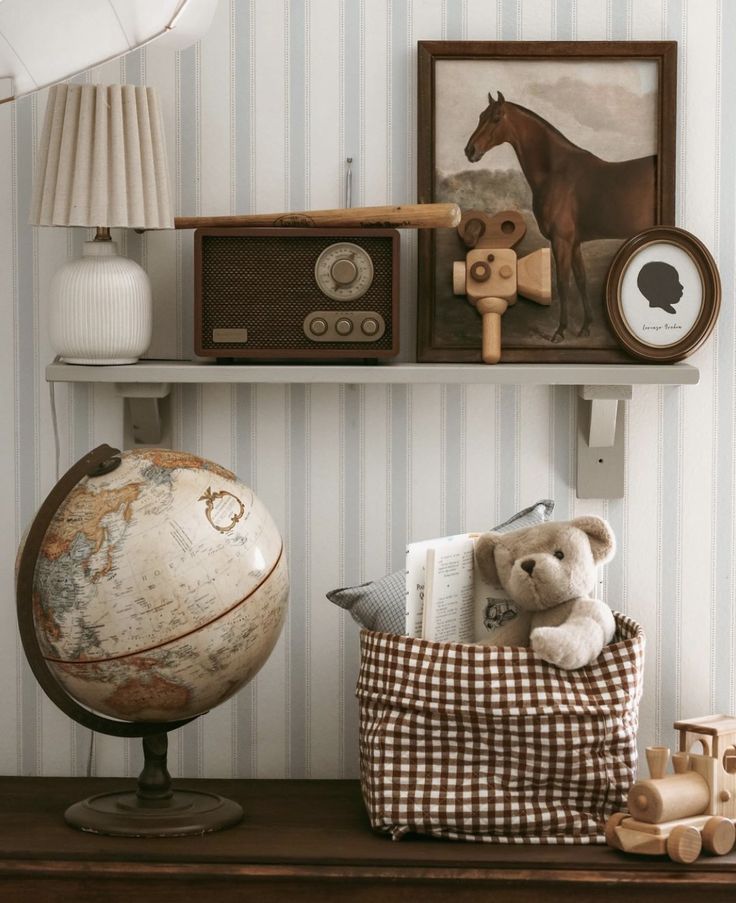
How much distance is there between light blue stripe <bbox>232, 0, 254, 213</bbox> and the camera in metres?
1.72

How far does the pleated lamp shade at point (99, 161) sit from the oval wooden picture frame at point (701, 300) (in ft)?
2.13

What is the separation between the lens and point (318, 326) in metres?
1.57

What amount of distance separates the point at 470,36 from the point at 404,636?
35.0 inches

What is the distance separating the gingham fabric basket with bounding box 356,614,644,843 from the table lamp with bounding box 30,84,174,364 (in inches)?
22.7

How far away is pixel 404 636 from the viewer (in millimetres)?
1451

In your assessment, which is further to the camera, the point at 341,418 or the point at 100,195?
the point at 341,418

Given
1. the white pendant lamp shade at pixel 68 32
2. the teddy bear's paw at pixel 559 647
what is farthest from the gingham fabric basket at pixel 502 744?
the white pendant lamp shade at pixel 68 32

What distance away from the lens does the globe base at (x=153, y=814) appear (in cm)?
143

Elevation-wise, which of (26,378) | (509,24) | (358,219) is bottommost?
(26,378)

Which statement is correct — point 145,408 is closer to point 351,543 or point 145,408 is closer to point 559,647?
point 351,543

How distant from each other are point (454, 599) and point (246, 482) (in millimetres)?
428

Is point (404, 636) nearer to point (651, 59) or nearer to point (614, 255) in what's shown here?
point (614, 255)

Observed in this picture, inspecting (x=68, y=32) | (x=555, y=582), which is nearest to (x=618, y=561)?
(x=555, y=582)

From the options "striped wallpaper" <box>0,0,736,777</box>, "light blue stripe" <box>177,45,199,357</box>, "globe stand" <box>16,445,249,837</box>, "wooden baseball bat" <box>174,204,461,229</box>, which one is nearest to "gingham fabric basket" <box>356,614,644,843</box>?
"globe stand" <box>16,445,249,837</box>
